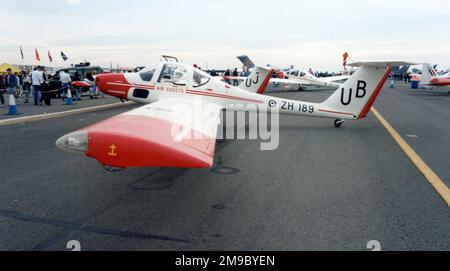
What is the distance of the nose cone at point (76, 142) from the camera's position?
3.29m

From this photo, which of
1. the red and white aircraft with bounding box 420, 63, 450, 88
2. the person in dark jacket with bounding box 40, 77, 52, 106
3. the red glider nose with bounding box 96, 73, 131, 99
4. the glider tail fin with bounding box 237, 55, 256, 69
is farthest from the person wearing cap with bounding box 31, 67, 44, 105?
the glider tail fin with bounding box 237, 55, 256, 69

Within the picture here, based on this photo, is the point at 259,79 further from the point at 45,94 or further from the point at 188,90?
the point at 45,94

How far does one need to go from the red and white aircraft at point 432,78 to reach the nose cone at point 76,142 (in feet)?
92.4

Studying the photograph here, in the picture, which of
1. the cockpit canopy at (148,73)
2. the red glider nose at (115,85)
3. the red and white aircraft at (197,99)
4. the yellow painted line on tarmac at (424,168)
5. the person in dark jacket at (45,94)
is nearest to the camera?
the red and white aircraft at (197,99)

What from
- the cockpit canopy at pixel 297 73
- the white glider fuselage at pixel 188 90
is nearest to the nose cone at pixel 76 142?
the white glider fuselage at pixel 188 90

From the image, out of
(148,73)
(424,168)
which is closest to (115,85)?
(148,73)

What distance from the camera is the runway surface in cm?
341

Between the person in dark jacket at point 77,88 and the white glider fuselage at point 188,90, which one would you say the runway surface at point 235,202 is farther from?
the person in dark jacket at point 77,88

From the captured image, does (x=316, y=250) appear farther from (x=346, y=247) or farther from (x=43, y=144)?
(x=43, y=144)

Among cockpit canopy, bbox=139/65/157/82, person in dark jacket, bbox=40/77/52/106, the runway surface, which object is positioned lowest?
the runway surface

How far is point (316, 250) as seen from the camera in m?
3.20

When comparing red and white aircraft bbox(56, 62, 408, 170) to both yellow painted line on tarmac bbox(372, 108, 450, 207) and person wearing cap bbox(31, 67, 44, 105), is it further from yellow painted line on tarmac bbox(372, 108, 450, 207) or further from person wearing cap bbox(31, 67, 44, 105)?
person wearing cap bbox(31, 67, 44, 105)

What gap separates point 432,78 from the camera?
25.6m

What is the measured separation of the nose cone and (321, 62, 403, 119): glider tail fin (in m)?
8.04
